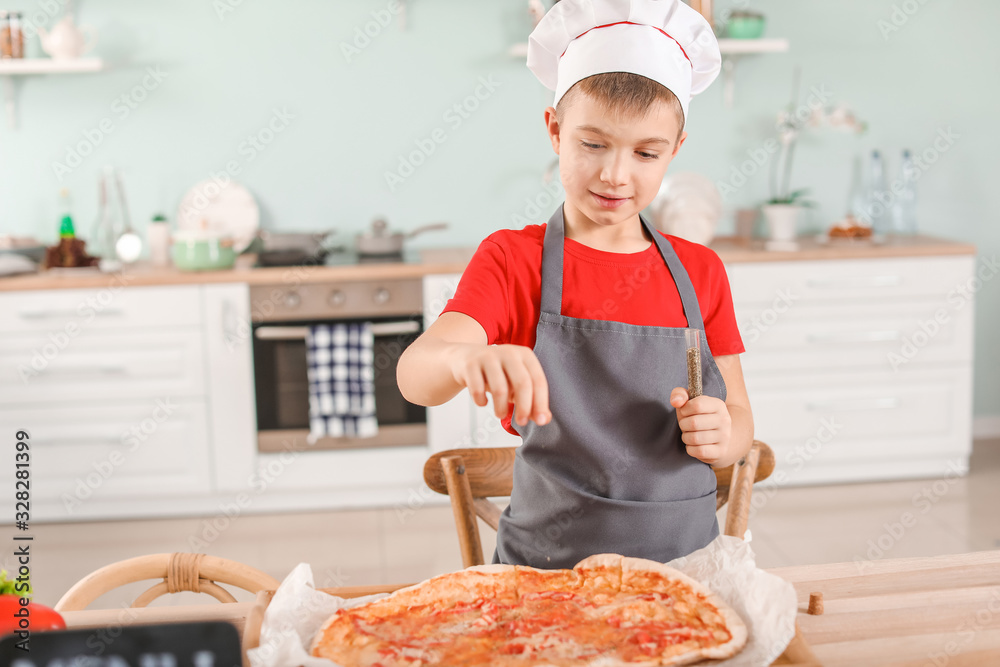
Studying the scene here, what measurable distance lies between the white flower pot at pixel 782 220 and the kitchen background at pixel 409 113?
0.79 feet

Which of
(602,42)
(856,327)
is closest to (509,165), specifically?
(856,327)

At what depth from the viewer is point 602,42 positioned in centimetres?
100

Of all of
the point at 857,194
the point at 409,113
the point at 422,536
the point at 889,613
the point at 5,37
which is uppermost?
the point at 5,37

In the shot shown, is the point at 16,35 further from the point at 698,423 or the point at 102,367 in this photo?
the point at 698,423

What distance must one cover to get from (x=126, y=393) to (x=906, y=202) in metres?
3.01

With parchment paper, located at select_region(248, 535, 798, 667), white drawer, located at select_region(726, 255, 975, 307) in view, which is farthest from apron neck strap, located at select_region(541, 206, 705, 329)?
white drawer, located at select_region(726, 255, 975, 307)

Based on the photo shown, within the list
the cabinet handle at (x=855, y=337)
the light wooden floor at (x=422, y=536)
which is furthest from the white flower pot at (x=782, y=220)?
the light wooden floor at (x=422, y=536)

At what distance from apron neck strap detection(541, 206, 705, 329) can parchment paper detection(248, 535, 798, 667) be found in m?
0.33

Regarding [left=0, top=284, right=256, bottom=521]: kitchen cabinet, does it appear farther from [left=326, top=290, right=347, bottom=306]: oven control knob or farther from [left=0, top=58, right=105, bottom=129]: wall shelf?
[left=0, top=58, right=105, bottom=129]: wall shelf

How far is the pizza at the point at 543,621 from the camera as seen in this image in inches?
28.0

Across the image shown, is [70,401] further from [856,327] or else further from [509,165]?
[856,327]

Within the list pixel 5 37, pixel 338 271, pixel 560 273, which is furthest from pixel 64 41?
pixel 560 273

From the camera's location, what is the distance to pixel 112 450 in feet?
9.52

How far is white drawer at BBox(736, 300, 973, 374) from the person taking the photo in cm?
302
